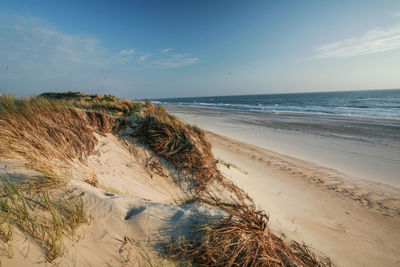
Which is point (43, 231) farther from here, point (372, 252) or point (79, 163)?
point (372, 252)

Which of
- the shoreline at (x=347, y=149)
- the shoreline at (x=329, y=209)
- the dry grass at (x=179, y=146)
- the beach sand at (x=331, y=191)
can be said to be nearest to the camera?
the shoreline at (x=329, y=209)

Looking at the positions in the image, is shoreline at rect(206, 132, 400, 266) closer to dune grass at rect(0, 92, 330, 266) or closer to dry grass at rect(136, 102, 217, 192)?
dune grass at rect(0, 92, 330, 266)

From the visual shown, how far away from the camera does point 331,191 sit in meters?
5.00

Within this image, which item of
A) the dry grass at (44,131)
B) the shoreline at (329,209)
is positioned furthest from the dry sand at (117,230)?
the shoreline at (329,209)

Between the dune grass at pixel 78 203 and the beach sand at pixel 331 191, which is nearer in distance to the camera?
the dune grass at pixel 78 203

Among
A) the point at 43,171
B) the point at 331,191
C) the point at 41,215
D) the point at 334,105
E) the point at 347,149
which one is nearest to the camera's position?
the point at 41,215

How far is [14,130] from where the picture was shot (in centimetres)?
270

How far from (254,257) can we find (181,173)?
285cm

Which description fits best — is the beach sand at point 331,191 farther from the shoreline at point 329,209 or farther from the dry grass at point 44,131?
the dry grass at point 44,131

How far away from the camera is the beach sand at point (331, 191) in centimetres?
303

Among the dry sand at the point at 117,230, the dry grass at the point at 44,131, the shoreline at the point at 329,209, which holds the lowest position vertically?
the shoreline at the point at 329,209

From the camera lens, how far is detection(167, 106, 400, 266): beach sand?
3031 millimetres

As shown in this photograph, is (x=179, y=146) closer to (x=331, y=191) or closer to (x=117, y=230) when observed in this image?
(x=117, y=230)

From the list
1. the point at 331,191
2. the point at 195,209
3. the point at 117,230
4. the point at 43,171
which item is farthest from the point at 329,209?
the point at 43,171
